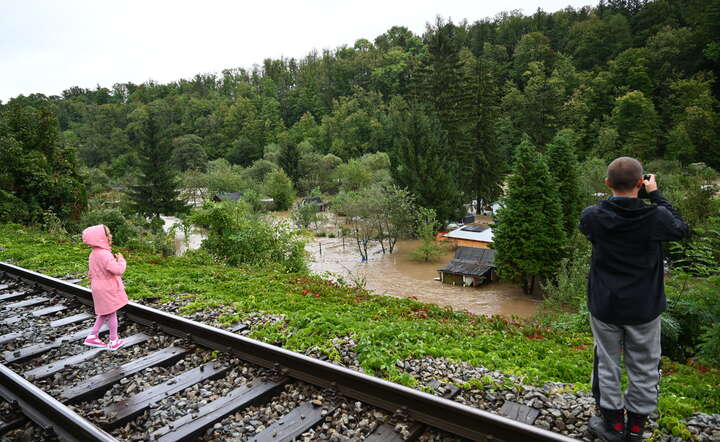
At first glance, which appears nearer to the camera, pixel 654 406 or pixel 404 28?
pixel 654 406

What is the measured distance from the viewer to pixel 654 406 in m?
2.60

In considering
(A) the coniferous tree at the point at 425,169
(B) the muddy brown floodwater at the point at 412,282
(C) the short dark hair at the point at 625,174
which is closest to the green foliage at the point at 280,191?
(B) the muddy brown floodwater at the point at 412,282

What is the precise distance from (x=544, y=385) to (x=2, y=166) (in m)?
20.3

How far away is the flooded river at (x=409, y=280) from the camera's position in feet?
68.8

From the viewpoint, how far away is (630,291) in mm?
2623

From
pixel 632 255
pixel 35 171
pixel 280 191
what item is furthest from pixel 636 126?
pixel 632 255

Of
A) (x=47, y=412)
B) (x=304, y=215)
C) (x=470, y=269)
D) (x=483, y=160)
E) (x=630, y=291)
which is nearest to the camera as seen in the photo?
(x=630, y=291)

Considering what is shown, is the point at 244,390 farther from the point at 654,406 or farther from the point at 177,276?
the point at 177,276

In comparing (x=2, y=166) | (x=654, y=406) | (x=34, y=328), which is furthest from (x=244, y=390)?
(x=2, y=166)

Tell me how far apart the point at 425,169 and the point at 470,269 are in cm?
1504

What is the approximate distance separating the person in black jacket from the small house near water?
2161 centimetres

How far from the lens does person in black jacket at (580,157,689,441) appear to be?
2.62 metres

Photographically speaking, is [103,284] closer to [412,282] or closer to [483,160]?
[412,282]

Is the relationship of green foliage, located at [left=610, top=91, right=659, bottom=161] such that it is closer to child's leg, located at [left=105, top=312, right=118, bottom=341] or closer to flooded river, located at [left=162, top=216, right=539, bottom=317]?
flooded river, located at [left=162, top=216, right=539, bottom=317]
